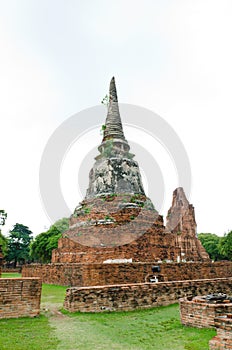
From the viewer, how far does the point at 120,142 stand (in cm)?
2264

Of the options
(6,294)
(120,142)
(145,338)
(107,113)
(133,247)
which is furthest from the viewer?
(107,113)

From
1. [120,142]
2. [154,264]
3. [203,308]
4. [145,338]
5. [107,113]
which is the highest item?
[107,113]

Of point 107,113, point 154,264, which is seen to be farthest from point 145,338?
point 107,113

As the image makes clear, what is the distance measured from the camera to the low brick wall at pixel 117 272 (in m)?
11.1

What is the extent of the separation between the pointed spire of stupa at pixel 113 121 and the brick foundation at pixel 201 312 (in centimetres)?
1785

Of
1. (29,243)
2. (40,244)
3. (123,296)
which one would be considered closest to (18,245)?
(29,243)

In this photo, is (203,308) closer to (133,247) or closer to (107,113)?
(133,247)

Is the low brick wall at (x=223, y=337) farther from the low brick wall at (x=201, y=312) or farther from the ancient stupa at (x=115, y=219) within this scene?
the ancient stupa at (x=115, y=219)

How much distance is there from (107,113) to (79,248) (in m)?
13.0

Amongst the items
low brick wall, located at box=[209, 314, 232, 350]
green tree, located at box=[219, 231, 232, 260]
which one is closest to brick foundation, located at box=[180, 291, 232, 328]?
low brick wall, located at box=[209, 314, 232, 350]

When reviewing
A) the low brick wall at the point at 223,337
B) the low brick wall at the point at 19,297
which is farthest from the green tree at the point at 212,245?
the low brick wall at the point at 223,337

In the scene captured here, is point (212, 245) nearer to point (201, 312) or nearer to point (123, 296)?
point (123, 296)

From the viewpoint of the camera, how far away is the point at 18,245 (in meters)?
46.5

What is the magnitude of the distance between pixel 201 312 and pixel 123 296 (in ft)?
8.55
